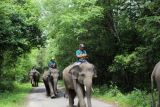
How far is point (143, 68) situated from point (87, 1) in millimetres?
5675

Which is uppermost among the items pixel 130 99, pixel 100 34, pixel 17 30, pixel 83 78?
pixel 17 30

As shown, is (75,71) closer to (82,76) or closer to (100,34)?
(82,76)

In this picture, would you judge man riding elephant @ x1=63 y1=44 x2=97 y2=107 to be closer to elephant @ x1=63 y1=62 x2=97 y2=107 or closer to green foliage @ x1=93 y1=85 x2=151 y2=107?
elephant @ x1=63 y1=62 x2=97 y2=107

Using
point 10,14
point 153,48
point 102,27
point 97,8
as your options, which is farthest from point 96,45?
point 153,48

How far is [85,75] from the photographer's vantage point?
47.6ft

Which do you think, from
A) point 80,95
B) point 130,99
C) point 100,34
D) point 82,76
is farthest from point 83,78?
point 100,34

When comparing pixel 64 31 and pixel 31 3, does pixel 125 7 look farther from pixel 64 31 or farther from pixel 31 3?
pixel 31 3

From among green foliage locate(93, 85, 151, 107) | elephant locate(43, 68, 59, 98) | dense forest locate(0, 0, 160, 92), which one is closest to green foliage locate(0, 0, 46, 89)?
dense forest locate(0, 0, 160, 92)

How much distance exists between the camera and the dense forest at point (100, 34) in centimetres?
2303

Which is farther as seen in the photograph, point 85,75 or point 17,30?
point 17,30

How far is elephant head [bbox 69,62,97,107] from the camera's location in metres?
14.3

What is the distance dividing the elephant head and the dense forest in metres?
5.64

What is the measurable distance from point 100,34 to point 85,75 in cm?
1412

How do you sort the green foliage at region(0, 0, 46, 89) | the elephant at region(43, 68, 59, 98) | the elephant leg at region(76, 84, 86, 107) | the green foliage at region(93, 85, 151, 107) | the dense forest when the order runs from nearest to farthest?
1. the elephant leg at region(76, 84, 86, 107)
2. the green foliage at region(93, 85, 151, 107)
3. the dense forest
4. the elephant at region(43, 68, 59, 98)
5. the green foliage at region(0, 0, 46, 89)
